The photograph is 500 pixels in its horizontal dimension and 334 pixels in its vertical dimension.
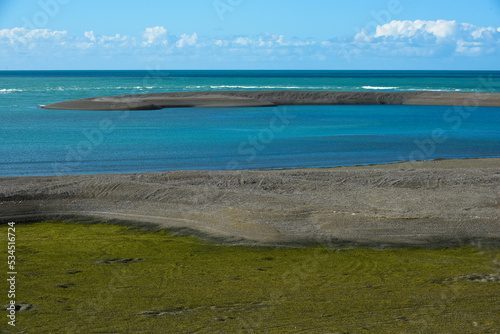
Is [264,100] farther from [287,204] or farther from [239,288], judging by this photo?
[239,288]

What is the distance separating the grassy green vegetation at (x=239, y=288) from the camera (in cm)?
886

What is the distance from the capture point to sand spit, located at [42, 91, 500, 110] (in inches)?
2286

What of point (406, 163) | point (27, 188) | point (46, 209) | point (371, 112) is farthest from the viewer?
point (371, 112)

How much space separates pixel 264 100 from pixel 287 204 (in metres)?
50.5

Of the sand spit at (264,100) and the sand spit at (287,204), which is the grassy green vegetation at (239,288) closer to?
the sand spit at (287,204)

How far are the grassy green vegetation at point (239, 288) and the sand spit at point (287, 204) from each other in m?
0.98

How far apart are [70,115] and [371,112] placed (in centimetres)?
2699

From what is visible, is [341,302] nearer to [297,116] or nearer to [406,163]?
[406,163]

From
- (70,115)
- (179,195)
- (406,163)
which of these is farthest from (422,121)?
(179,195)

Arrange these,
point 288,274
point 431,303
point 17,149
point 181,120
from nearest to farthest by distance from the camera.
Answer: point 431,303, point 288,274, point 17,149, point 181,120

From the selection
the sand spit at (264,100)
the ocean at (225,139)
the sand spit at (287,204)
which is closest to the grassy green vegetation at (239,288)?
the sand spit at (287,204)

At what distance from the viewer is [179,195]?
17.1 meters

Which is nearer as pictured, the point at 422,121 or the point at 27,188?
the point at 27,188

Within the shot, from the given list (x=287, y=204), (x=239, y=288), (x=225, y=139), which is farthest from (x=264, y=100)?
(x=239, y=288)
